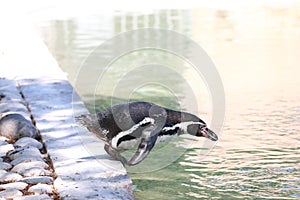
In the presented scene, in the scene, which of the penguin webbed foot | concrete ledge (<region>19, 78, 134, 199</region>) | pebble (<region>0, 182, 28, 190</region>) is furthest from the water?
pebble (<region>0, 182, 28, 190</region>)

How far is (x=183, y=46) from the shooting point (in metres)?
11.1

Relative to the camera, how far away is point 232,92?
25.4ft

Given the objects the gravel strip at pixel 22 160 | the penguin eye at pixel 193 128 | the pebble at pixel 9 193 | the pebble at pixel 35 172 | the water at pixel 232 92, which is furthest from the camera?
the water at pixel 232 92

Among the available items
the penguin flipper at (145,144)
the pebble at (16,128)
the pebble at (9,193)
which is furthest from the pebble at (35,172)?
the pebble at (16,128)

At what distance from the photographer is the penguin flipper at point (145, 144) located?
4.29 meters

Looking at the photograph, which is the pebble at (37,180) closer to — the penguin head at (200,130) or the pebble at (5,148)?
the pebble at (5,148)

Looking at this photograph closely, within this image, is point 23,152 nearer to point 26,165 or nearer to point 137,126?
point 26,165

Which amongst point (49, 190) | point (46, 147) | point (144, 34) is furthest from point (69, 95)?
point (144, 34)

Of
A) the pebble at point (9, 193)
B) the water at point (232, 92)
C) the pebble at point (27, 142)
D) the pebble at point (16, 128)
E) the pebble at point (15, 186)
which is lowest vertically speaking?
the water at point (232, 92)

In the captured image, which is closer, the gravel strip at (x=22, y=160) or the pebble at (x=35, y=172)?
the gravel strip at (x=22, y=160)

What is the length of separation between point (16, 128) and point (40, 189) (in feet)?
4.23

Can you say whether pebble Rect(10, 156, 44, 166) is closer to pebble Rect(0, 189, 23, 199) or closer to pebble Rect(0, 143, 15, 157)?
pebble Rect(0, 143, 15, 157)

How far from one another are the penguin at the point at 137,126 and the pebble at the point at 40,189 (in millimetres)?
555

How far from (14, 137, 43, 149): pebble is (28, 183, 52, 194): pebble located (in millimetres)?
917
